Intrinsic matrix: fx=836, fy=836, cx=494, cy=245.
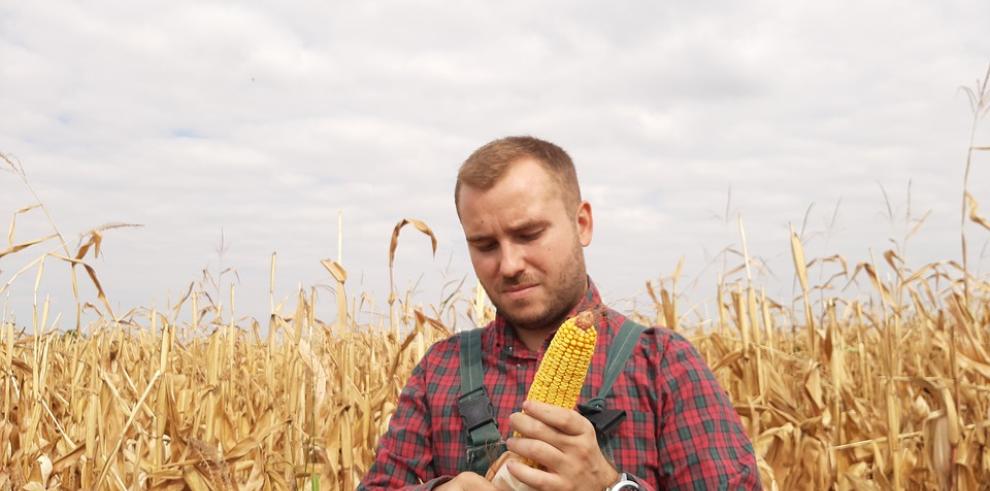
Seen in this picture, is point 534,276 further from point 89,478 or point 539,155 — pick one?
point 89,478

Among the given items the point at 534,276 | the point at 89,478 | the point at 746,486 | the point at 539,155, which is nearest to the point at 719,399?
the point at 746,486

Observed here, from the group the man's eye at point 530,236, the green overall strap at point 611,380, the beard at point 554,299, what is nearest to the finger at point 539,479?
the green overall strap at point 611,380

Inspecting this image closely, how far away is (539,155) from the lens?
248 centimetres

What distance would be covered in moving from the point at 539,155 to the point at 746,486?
1.08 metres

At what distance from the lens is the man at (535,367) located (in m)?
2.20

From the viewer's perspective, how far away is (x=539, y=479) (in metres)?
1.78

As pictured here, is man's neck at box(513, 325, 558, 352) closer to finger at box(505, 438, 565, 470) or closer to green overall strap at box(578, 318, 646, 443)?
green overall strap at box(578, 318, 646, 443)

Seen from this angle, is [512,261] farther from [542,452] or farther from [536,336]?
[542,452]

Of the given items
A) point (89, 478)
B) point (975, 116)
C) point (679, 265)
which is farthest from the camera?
point (679, 265)

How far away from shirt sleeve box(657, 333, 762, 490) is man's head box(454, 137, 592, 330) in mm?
362

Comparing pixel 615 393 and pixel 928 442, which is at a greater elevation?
pixel 615 393

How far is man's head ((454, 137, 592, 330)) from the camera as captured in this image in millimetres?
2301

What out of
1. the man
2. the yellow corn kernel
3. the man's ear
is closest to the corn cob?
the yellow corn kernel

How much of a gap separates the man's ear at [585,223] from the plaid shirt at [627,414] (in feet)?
0.58
